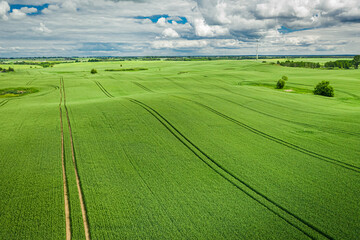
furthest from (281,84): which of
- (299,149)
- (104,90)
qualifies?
(299,149)

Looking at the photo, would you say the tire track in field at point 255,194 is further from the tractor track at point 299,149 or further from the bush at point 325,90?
the bush at point 325,90

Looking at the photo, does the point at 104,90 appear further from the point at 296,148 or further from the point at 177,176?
the point at 296,148

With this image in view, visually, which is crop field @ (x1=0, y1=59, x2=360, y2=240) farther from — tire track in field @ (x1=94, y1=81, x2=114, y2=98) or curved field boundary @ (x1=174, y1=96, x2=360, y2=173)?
tire track in field @ (x1=94, y1=81, x2=114, y2=98)

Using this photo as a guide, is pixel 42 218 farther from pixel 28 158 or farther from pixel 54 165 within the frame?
pixel 28 158

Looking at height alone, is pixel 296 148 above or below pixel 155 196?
above

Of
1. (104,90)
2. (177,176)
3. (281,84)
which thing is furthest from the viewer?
(281,84)

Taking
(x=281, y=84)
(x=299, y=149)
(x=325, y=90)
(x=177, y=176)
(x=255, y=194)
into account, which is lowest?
(x=255, y=194)

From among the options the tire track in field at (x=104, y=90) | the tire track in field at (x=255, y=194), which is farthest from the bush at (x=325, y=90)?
the tire track in field at (x=104, y=90)

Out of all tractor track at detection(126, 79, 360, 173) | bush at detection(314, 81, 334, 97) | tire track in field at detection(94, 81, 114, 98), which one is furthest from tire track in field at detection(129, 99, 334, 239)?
bush at detection(314, 81, 334, 97)
